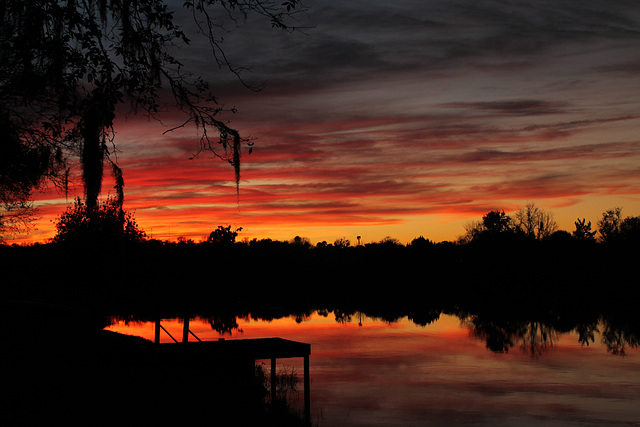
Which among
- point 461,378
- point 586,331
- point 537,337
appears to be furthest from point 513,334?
point 461,378

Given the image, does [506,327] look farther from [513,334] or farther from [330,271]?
[330,271]

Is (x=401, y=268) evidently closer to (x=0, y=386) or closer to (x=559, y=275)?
(x=559, y=275)

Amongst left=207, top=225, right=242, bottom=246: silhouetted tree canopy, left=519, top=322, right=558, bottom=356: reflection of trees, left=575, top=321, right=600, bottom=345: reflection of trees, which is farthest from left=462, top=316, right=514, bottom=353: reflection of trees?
left=207, top=225, right=242, bottom=246: silhouetted tree canopy

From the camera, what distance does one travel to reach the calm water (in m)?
18.9

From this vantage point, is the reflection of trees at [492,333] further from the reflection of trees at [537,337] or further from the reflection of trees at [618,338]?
the reflection of trees at [618,338]

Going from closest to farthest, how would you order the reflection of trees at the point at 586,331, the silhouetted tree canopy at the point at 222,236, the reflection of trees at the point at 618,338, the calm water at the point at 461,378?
the calm water at the point at 461,378
the reflection of trees at the point at 618,338
the reflection of trees at the point at 586,331
the silhouetted tree canopy at the point at 222,236

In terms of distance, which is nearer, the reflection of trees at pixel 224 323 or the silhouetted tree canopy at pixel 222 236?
the reflection of trees at pixel 224 323

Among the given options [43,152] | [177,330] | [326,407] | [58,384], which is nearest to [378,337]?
[177,330]

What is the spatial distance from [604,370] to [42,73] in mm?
25057

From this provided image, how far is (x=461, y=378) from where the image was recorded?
25.3 metres

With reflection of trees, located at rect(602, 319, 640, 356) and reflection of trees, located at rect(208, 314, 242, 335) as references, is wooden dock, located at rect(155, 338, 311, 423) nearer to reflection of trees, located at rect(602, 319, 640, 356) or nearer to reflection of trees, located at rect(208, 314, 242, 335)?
reflection of trees, located at rect(602, 319, 640, 356)

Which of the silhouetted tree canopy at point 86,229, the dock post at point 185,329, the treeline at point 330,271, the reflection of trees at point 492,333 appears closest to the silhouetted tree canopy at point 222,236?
the treeline at point 330,271

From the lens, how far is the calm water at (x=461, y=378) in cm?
1888

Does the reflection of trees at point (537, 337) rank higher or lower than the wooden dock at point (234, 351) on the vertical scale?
lower
